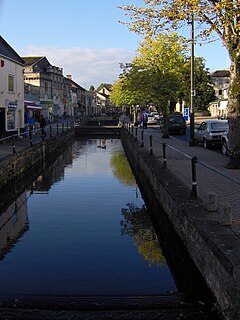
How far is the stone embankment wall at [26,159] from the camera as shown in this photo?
15829 millimetres

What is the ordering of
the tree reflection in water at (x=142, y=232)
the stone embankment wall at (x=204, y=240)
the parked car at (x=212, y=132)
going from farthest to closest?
the parked car at (x=212, y=132) < the tree reflection in water at (x=142, y=232) < the stone embankment wall at (x=204, y=240)

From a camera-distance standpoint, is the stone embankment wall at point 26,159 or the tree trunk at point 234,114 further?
the stone embankment wall at point 26,159

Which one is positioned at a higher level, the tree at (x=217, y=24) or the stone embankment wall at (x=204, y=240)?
the tree at (x=217, y=24)

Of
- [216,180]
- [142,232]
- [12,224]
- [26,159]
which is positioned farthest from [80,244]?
[26,159]

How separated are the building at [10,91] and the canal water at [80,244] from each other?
1098cm

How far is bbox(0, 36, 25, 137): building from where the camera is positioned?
2655cm

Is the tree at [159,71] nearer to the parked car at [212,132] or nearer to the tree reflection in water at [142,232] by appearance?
the parked car at [212,132]

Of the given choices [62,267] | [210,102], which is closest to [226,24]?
[62,267]

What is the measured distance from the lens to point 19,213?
510 inches

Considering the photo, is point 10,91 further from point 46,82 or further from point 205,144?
point 46,82

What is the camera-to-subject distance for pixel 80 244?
9.59 meters

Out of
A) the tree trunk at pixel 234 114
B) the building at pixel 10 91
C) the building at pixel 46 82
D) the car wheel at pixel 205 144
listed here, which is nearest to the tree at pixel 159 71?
the car wheel at pixel 205 144

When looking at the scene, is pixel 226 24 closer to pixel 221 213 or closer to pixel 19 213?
pixel 221 213

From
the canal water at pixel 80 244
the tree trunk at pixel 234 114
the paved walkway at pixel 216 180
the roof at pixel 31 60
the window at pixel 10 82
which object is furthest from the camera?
the roof at pixel 31 60
